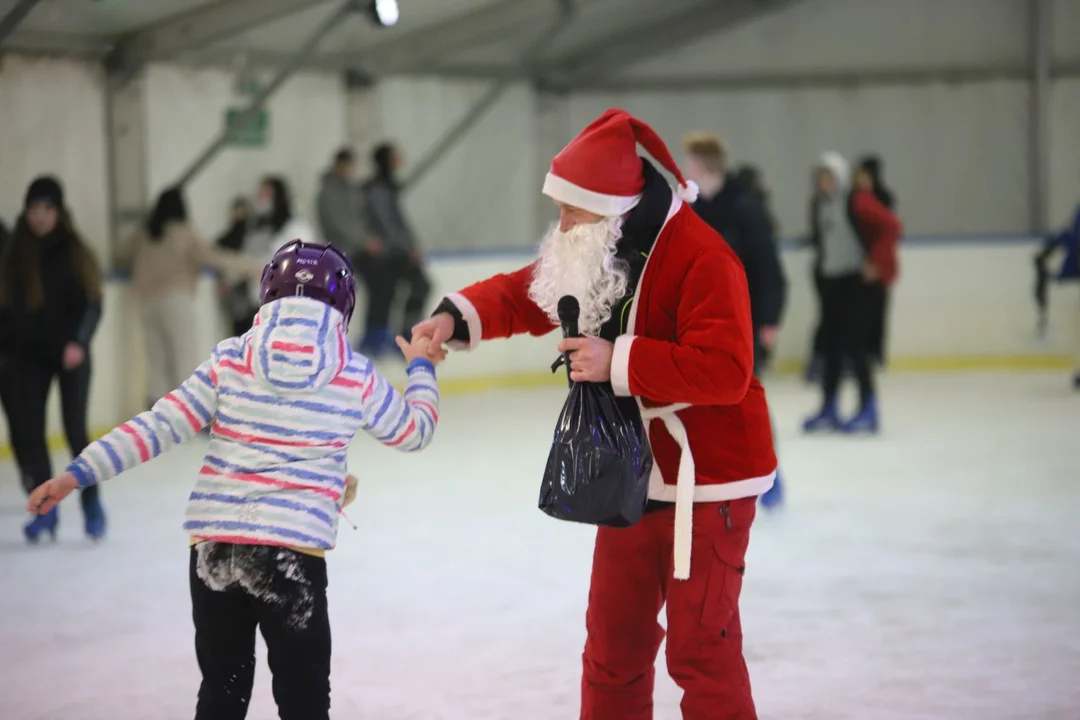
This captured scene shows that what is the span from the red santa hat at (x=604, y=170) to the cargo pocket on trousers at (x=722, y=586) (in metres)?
0.66

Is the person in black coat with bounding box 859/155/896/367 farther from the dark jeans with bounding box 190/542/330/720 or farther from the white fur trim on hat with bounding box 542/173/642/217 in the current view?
the dark jeans with bounding box 190/542/330/720

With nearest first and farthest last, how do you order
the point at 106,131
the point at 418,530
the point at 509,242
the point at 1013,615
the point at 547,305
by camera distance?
1. the point at 547,305
2. the point at 1013,615
3. the point at 418,530
4. the point at 106,131
5. the point at 509,242

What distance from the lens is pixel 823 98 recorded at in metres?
15.2

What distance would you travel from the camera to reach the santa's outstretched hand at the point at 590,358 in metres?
2.69

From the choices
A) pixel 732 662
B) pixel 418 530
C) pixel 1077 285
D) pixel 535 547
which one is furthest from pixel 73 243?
pixel 1077 285

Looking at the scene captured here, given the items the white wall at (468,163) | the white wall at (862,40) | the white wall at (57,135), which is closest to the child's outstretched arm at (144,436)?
the white wall at (57,135)

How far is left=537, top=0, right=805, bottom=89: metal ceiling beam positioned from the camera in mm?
14852

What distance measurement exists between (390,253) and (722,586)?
28.0ft

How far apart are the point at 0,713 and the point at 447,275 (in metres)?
7.81

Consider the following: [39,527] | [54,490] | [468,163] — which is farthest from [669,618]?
[468,163]

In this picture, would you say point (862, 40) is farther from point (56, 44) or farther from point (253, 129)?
point (56, 44)

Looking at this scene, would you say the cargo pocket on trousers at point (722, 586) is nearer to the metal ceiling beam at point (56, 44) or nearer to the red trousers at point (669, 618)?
the red trousers at point (669, 618)

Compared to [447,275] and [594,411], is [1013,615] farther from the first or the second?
[447,275]

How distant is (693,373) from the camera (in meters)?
2.63
